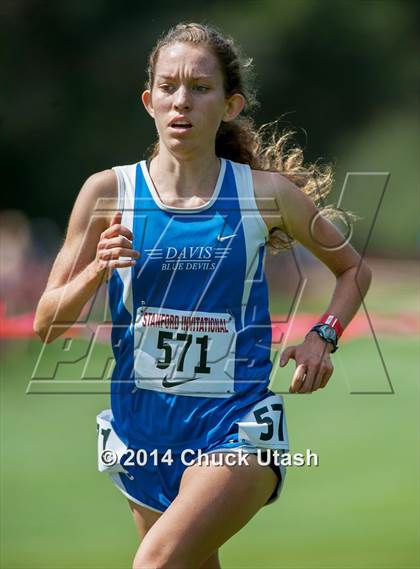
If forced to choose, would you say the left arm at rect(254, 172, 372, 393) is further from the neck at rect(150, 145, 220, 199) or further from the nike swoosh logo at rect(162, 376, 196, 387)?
the nike swoosh logo at rect(162, 376, 196, 387)

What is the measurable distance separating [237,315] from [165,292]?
0.65ft

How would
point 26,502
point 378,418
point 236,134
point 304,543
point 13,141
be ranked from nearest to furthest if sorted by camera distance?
point 236,134 → point 304,543 → point 26,502 → point 378,418 → point 13,141

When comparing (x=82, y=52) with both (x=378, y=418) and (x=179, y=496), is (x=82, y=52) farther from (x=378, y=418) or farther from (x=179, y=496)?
(x=179, y=496)

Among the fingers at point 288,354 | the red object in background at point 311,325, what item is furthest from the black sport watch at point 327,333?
the red object in background at point 311,325

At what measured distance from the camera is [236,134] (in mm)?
3150

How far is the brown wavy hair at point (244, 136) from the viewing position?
2.92 metres

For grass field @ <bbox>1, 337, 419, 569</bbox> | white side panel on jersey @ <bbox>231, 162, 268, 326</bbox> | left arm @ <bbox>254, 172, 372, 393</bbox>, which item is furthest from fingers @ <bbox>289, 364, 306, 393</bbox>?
grass field @ <bbox>1, 337, 419, 569</bbox>

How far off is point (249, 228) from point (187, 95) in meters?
0.39

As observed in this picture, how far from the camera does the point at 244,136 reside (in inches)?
124

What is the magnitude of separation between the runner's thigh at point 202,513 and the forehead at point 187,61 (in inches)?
40.6

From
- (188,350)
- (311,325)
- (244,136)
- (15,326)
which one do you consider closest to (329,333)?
(188,350)

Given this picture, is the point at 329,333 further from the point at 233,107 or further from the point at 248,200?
the point at 233,107

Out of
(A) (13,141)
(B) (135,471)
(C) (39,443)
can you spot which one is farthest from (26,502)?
(A) (13,141)

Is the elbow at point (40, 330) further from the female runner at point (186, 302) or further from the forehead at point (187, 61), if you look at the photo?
the forehead at point (187, 61)
